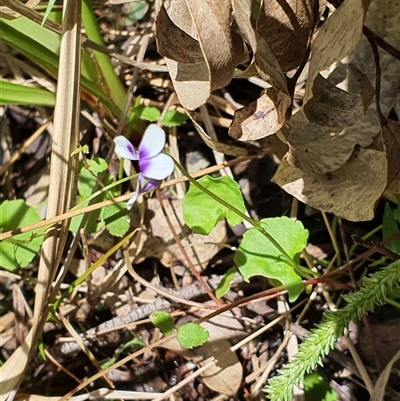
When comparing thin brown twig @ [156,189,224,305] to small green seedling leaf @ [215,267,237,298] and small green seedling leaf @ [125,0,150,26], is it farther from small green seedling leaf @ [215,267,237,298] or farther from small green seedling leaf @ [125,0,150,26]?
small green seedling leaf @ [125,0,150,26]

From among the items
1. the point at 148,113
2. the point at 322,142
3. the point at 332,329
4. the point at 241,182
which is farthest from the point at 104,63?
the point at 332,329

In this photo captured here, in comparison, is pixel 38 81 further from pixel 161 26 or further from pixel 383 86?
pixel 383 86

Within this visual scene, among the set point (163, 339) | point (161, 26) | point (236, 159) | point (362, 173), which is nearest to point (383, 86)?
point (362, 173)

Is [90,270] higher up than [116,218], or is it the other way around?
[116,218]

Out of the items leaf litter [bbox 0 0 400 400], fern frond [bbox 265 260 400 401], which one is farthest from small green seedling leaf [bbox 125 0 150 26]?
fern frond [bbox 265 260 400 401]

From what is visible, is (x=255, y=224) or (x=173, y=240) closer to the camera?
(x=255, y=224)

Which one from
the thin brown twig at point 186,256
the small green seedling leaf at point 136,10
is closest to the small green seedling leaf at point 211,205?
the thin brown twig at point 186,256

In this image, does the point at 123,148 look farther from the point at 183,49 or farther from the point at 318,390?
the point at 318,390
